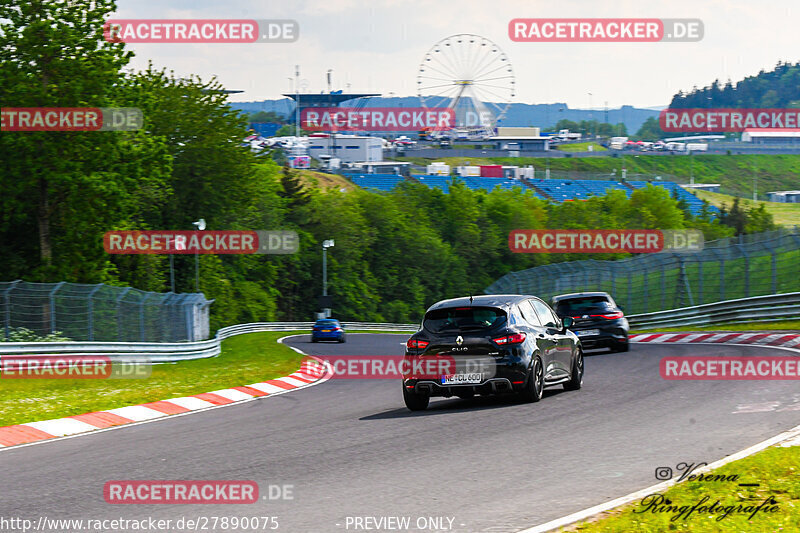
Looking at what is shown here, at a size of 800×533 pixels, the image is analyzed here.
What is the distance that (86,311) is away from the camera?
87.0 feet

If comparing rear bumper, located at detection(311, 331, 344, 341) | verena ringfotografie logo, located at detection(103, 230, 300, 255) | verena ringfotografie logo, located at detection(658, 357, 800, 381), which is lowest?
rear bumper, located at detection(311, 331, 344, 341)

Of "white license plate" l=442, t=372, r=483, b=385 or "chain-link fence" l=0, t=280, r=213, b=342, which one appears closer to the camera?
"white license plate" l=442, t=372, r=483, b=385

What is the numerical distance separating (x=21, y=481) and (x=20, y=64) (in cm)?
3468

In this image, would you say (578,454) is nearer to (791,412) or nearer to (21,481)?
(791,412)

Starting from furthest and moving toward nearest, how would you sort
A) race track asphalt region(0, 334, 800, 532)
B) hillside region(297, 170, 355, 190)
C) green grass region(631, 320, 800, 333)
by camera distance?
hillside region(297, 170, 355, 190) < green grass region(631, 320, 800, 333) < race track asphalt region(0, 334, 800, 532)

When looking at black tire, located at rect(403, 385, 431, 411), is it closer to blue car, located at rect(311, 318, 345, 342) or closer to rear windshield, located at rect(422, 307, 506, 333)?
rear windshield, located at rect(422, 307, 506, 333)

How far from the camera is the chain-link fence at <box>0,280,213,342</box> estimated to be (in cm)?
2498

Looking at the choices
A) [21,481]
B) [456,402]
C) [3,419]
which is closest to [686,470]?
[21,481]

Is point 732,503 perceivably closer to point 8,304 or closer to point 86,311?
point 8,304

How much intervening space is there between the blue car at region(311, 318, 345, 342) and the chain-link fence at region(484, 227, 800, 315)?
34.3 feet

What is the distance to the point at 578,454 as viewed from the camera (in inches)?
Result: 365

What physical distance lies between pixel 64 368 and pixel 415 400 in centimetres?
1181

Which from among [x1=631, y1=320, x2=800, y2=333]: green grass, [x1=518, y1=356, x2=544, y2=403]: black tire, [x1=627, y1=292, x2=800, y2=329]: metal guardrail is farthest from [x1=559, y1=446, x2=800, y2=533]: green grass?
[x1=627, y1=292, x2=800, y2=329]: metal guardrail

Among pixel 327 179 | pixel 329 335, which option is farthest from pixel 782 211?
pixel 329 335
